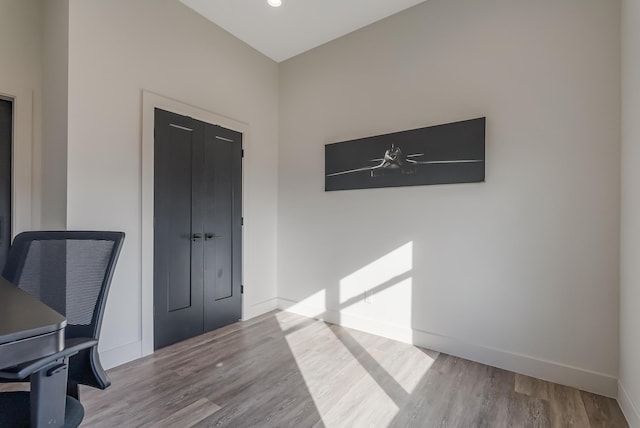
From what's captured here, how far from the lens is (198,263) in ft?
10.3

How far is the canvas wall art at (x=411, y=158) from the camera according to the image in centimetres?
262

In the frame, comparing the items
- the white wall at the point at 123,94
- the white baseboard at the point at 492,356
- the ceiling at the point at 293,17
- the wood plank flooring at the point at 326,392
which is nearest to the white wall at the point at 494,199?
the white baseboard at the point at 492,356

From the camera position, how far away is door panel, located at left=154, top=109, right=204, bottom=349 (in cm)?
283

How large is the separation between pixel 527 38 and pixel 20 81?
410 centimetres

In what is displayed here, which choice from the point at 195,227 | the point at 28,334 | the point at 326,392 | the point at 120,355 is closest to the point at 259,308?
the point at 195,227

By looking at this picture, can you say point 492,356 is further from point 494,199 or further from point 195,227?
point 195,227

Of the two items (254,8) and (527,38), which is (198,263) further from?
(527,38)

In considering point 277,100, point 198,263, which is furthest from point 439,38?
point 198,263

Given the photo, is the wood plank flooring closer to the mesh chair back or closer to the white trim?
the mesh chair back

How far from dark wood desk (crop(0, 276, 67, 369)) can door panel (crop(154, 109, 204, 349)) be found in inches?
80.1

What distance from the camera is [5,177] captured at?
8.45 ft

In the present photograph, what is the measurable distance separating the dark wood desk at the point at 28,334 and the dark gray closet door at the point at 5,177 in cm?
235

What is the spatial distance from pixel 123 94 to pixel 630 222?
3.75 meters

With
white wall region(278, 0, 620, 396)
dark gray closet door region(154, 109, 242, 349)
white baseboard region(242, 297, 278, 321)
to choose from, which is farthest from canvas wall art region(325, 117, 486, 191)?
white baseboard region(242, 297, 278, 321)
